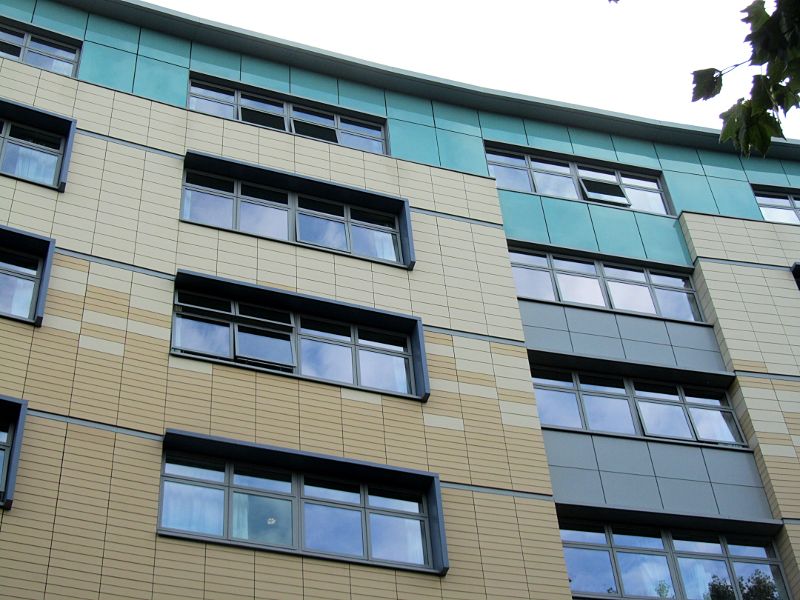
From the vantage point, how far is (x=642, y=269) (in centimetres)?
2411

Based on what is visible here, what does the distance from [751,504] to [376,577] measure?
8.03 meters

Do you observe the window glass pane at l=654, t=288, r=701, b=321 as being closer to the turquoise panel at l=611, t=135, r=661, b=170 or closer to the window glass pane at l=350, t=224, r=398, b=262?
the turquoise panel at l=611, t=135, r=661, b=170

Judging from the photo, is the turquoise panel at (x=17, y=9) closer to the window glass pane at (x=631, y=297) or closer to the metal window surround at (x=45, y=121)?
the metal window surround at (x=45, y=121)

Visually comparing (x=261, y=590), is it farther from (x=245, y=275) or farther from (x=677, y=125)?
(x=677, y=125)

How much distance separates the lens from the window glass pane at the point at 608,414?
68.5 ft

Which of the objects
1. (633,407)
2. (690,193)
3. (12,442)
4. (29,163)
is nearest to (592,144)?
(690,193)

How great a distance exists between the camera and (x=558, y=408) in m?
20.9

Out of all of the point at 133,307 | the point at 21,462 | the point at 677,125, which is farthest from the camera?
the point at 677,125

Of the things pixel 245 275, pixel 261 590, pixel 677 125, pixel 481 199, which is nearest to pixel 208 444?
pixel 261 590

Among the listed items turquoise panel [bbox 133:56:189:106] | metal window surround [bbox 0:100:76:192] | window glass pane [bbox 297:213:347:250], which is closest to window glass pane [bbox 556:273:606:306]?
window glass pane [bbox 297:213:347:250]

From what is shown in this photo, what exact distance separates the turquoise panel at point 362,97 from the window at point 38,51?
5.99 m

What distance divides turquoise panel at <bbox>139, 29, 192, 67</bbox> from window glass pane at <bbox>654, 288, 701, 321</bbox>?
11717mm

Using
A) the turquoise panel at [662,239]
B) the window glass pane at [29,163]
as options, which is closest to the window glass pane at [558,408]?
the turquoise panel at [662,239]

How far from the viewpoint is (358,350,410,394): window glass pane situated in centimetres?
1944
